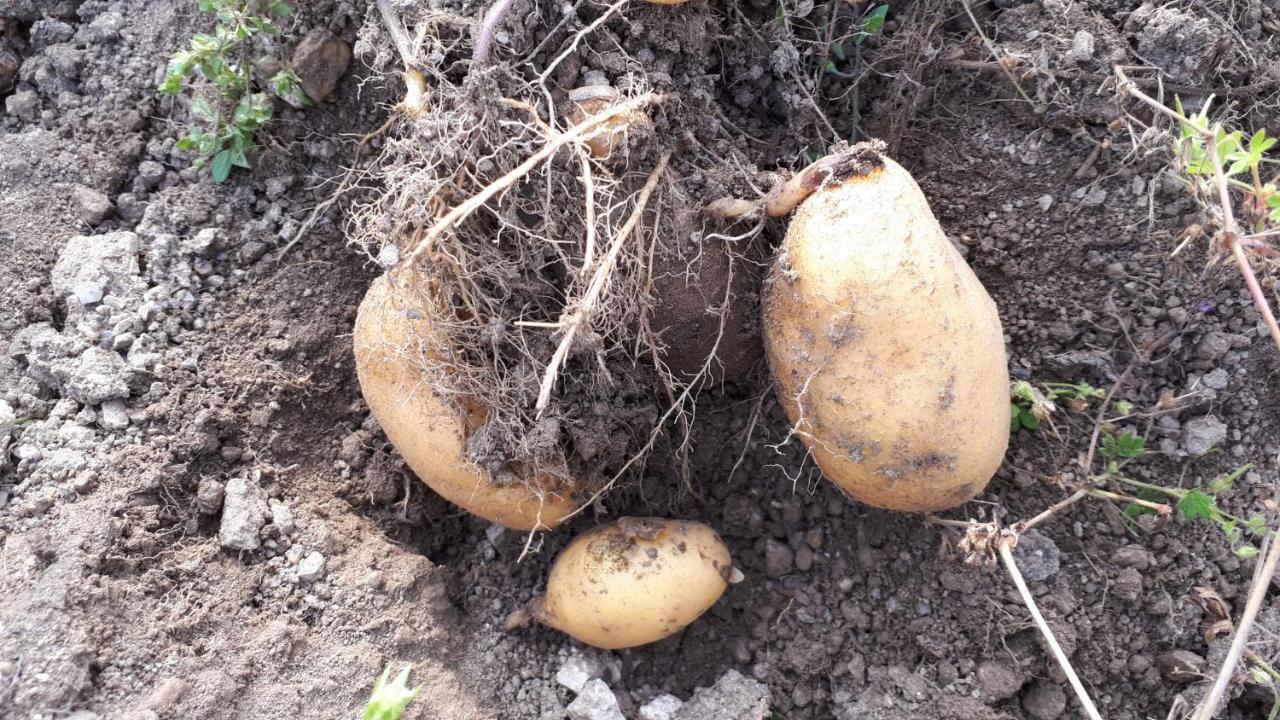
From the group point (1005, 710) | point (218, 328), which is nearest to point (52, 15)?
point (218, 328)

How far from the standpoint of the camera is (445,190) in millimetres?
1531

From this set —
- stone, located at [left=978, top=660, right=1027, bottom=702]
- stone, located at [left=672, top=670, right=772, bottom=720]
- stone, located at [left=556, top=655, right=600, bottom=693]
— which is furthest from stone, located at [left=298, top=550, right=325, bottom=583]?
stone, located at [left=978, top=660, right=1027, bottom=702]

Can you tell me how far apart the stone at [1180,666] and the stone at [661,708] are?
96 centimetres

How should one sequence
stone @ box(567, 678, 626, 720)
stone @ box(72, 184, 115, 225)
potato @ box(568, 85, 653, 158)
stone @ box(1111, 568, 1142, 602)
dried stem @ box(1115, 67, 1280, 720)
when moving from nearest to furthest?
dried stem @ box(1115, 67, 1280, 720), potato @ box(568, 85, 653, 158), stone @ box(1111, 568, 1142, 602), stone @ box(567, 678, 626, 720), stone @ box(72, 184, 115, 225)

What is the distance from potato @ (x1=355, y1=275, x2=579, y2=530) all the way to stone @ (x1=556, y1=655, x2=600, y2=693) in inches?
13.0

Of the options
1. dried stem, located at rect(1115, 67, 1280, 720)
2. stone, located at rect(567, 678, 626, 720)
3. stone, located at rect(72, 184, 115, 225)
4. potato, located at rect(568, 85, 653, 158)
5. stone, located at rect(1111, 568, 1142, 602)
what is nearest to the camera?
dried stem, located at rect(1115, 67, 1280, 720)

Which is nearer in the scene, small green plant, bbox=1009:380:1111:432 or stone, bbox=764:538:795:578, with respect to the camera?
small green plant, bbox=1009:380:1111:432

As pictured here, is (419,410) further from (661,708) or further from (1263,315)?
(1263,315)

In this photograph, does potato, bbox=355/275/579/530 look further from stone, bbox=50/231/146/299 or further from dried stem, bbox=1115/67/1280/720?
dried stem, bbox=1115/67/1280/720

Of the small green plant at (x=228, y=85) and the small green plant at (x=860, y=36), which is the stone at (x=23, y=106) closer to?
the small green plant at (x=228, y=85)

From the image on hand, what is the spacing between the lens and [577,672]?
5.91 feet

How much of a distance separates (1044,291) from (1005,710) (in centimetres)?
87

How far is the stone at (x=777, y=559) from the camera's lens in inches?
72.4

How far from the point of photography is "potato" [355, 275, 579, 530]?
162 centimetres
